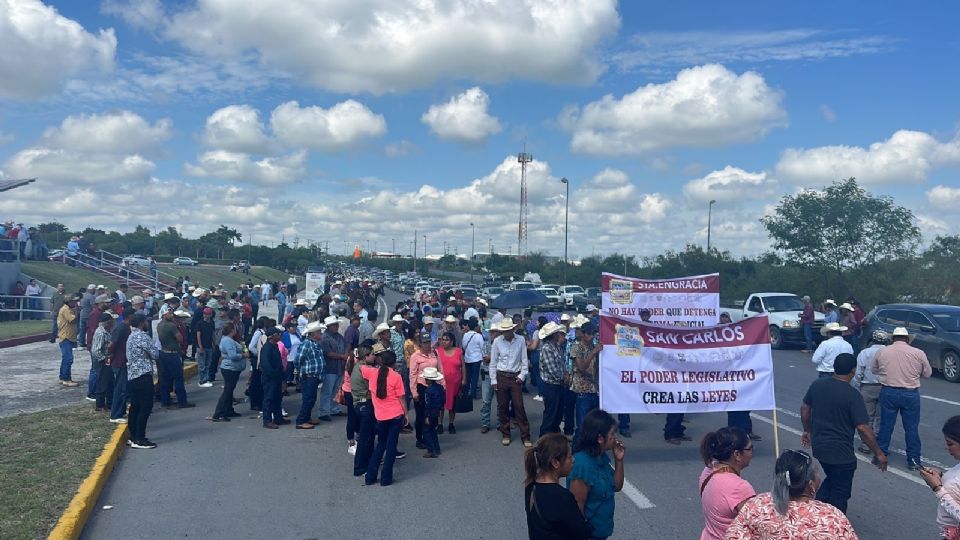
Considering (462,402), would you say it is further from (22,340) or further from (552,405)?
(22,340)

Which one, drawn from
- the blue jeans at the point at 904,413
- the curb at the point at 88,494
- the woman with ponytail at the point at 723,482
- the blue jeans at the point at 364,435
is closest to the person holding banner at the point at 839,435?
the woman with ponytail at the point at 723,482

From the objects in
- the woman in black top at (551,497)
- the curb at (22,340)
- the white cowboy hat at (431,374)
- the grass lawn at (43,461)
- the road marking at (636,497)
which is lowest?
the curb at (22,340)

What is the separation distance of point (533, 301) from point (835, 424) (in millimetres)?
12508

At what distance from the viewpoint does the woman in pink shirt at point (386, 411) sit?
7.98 meters

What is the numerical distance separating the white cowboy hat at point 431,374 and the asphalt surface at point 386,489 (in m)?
1.01

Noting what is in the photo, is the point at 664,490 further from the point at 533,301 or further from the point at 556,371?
the point at 533,301

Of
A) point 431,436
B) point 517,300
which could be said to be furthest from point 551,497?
point 517,300

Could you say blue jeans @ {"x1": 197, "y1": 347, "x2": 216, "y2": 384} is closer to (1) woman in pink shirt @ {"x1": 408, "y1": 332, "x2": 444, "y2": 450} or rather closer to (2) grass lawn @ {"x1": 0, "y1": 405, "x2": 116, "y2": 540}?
(2) grass lawn @ {"x1": 0, "y1": 405, "x2": 116, "y2": 540}

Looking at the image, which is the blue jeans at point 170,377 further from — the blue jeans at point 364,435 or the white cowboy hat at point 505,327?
the white cowboy hat at point 505,327

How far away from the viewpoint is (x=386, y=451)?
8.09m

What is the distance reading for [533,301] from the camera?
60.1 feet

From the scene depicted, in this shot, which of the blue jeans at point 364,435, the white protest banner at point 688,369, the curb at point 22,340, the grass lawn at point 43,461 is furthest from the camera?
the curb at point 22,340

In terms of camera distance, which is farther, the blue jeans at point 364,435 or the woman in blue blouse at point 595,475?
the blue jeans at point 364,435

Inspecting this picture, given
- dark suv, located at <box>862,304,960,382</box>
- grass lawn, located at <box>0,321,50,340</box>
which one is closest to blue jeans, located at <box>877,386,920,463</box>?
dark suv, located at <box>862,304,960,382</box>
